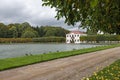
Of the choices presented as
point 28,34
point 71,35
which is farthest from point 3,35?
point 71,35

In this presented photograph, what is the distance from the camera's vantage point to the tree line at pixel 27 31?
465 ft

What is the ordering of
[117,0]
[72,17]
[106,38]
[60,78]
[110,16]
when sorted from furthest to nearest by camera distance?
[106,38] < [60,78] < [110,16] < [72,17] < [117,0]

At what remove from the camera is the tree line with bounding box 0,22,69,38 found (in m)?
142

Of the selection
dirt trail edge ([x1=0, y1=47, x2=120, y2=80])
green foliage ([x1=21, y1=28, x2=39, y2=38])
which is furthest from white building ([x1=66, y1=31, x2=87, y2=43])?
dirt trail edge ([x1=0, y1=47, x2=120, y2=80])

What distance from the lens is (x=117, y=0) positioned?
16.5 ft

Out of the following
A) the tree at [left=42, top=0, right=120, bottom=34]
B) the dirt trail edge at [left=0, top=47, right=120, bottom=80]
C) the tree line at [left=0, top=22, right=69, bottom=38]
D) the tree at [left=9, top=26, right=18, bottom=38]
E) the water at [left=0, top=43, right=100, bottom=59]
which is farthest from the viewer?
the tree line at [left=0, top=22, right=69, bottom=38]

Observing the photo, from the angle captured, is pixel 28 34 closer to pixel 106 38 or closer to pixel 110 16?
pixel 106 38

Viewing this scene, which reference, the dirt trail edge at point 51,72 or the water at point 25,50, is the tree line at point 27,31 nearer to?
the water at point 25,50

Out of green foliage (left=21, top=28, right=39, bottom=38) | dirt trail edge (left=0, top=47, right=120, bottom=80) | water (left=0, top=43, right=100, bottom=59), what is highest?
green foliage (left=21, top=28, right=39, bottom=38)

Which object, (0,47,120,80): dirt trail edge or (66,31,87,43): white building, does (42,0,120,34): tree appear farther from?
(66,31,87,43): white building

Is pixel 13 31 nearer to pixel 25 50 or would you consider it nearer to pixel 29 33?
pixel 29 33

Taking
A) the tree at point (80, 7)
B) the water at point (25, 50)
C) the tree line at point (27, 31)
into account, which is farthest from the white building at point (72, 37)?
the tree at point (80, 7)

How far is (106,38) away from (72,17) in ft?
441

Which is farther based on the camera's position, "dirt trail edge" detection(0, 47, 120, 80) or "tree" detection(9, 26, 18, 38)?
"tree" detection(9, 26, 18, 38)
